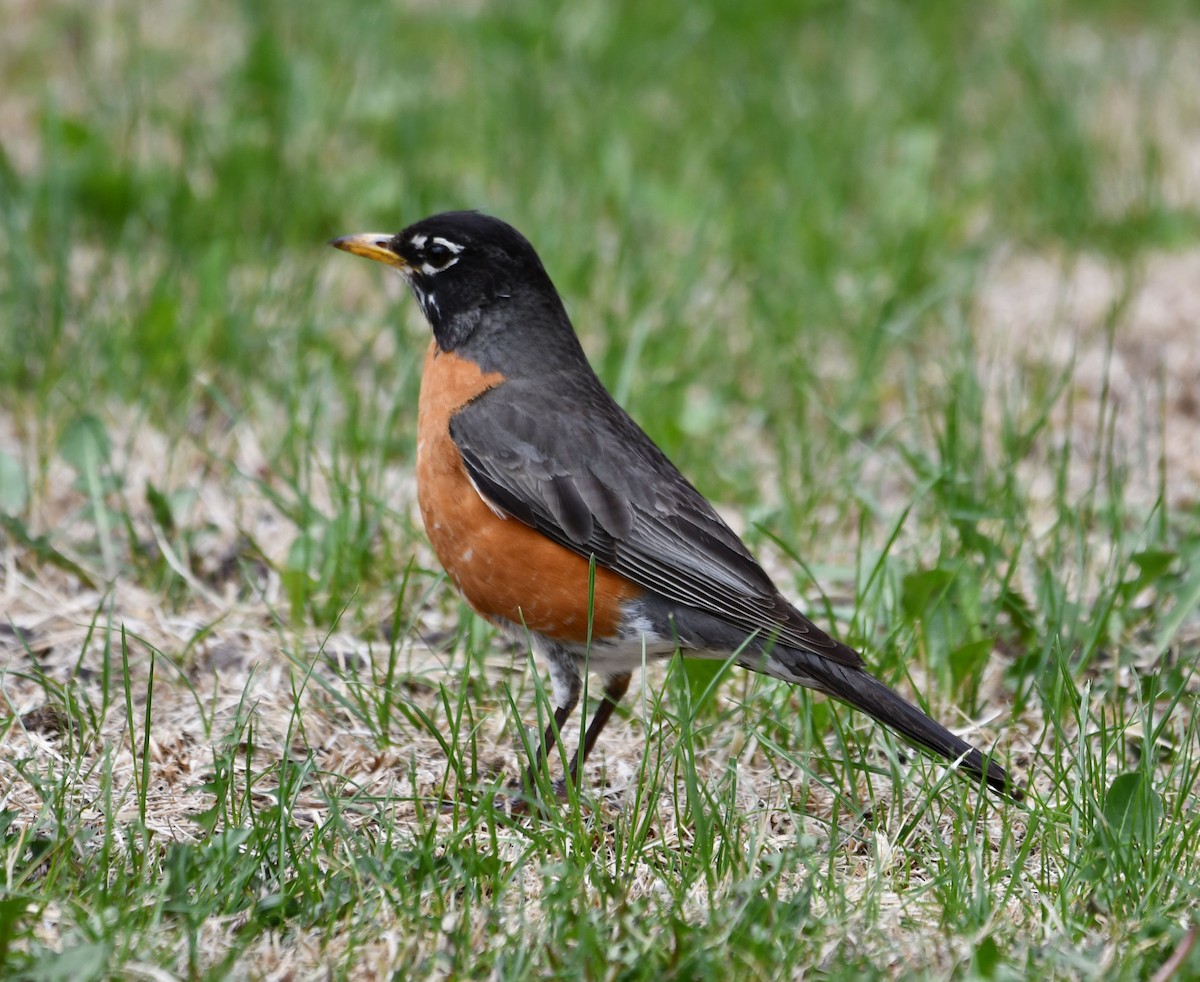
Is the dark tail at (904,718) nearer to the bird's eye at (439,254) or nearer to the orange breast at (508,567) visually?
the orange breast at (508,567)

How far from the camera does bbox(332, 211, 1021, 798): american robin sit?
3771 mm

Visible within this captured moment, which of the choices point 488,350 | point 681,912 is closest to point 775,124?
point 488,350

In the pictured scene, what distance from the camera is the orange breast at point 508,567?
3.84 meters

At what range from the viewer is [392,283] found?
20.7 ft

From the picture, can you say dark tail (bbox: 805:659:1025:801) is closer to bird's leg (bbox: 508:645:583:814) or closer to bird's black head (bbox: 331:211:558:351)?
bird's leg (bbox: 508:645:583:814)

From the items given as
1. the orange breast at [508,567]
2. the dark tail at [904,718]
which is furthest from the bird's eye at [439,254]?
the dark tail at [904,718]

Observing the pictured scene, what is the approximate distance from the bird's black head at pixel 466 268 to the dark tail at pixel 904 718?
1.41 metres

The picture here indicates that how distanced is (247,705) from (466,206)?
10.9 feet

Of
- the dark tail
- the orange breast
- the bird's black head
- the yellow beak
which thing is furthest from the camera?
the yellow beak

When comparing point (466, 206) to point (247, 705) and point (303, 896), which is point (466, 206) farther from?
point (303, 896)

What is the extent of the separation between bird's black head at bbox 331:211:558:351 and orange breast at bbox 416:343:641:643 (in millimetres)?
517

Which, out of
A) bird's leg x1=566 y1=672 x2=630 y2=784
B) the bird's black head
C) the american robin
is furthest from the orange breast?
the bird's black head

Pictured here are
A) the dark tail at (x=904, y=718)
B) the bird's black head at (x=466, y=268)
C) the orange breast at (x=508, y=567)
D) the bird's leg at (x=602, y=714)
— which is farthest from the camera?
the bird's black head at (x=466, y=268)

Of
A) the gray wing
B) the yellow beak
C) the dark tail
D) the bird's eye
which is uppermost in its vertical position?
the bird's eye
